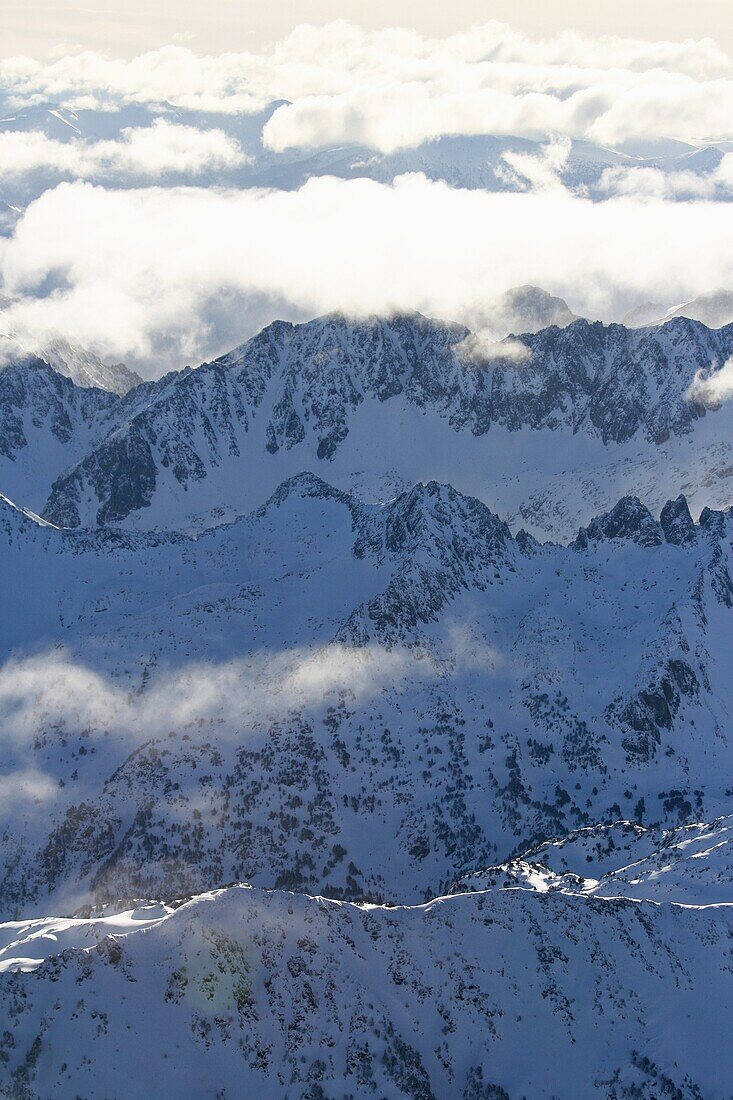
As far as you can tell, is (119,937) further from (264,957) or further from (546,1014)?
(546,1014)

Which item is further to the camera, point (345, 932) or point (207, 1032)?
point (345, 932)

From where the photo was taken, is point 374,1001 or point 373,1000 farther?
A: point 373,1000

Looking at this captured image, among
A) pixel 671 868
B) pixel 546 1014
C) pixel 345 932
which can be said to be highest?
pixel 345 932

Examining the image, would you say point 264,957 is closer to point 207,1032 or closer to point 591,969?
point 207,1032

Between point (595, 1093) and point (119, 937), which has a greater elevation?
point (119, 937)

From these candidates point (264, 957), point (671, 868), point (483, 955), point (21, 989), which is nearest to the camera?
point (21, 989)

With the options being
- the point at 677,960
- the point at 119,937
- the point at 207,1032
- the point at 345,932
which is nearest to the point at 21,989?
the point at 119,937

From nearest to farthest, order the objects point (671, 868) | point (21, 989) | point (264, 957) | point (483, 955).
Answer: point (21, 989) < point (264, 957) < point (483, 955) < point (671, 868)

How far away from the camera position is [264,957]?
5010 inches

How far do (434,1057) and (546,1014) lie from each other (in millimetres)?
14227

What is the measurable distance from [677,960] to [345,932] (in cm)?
4132

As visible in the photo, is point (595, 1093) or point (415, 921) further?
point (415, 921)

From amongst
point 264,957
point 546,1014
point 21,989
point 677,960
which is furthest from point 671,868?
point 21,989

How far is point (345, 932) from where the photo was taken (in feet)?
439
